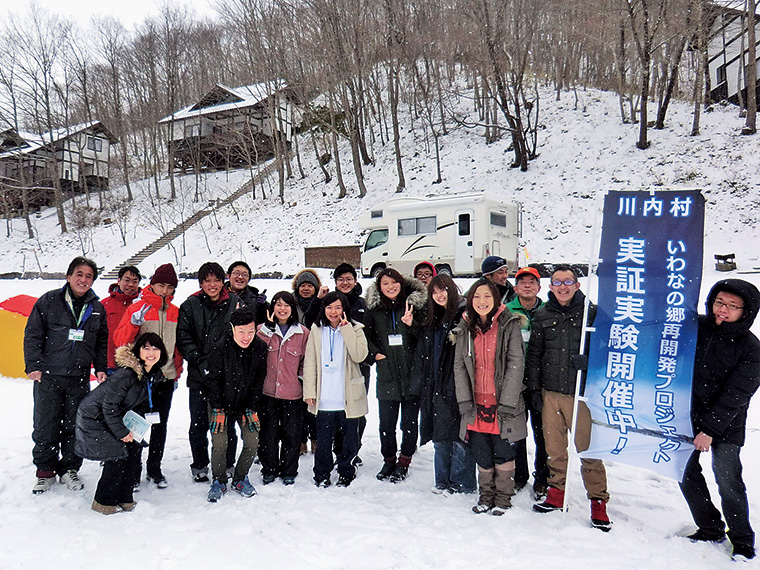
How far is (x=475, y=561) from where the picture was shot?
2.92 meters

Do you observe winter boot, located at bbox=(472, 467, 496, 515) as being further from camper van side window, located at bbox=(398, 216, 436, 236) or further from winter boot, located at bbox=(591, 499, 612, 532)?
camper van side window, located at bbox=(398, 216, 436, 236)

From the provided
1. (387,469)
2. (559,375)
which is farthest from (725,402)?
(387,469)

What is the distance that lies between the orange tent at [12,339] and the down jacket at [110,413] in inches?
203

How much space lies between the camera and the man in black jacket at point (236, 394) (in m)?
3.71

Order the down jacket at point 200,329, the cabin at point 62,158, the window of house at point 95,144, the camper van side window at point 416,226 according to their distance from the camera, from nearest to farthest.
Answer: the down jacket at point 200,329 → the camper van side window at point 416,226 → the cabin at point 62,158 → the window of house at point 95,144

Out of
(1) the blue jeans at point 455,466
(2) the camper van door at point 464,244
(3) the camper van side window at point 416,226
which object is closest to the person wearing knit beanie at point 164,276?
(1) the blue jeans at point 455,466

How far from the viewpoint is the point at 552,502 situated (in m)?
3.51

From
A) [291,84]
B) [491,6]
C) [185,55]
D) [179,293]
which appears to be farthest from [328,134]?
[179,293]

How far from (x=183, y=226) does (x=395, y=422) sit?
75.2 feet

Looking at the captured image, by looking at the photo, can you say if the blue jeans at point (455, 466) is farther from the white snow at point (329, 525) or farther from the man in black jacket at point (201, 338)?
the man in black jacket at point (201, 338)

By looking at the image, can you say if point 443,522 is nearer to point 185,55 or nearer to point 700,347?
point 700,347

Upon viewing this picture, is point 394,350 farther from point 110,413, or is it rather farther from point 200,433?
point 110,413

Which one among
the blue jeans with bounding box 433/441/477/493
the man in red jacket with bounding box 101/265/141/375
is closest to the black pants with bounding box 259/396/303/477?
the blue jeans with bounding box 433/441/477/493

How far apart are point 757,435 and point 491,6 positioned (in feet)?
61.2
